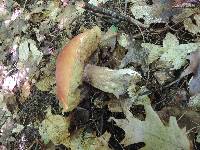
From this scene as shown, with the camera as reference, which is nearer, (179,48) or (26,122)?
(179,48)

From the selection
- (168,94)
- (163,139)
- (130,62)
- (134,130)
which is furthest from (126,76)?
(163,139)

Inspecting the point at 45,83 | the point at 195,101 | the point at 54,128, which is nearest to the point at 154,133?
the point at 195,101

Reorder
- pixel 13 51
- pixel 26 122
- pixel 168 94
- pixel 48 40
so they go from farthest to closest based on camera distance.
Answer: pixel 13 51 < pixel 48 40 < pixel 26 122 < pixel 168 94

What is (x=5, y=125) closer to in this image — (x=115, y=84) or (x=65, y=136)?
(x=65, y=136)

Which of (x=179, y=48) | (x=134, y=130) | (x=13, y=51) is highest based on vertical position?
(x=179, y=48)

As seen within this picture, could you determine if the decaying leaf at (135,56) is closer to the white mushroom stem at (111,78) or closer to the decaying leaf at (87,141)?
the white mushroom stem at (111,78)

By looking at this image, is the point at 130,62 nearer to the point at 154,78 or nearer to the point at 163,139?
the point at 154,78

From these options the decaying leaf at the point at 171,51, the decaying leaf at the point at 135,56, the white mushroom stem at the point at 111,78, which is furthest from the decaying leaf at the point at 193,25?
the white mushroom stem at the point at 111,78
